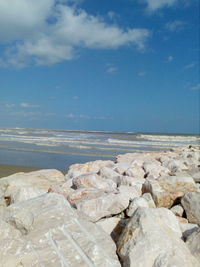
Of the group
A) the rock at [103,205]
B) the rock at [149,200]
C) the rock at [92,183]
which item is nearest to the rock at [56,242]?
the rock at [103,205]

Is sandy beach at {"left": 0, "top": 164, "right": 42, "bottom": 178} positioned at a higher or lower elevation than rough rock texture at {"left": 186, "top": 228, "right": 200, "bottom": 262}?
lower

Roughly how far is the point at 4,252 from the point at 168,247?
1.61m

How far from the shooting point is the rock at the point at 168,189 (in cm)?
496

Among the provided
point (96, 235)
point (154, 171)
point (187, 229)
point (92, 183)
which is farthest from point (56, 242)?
point (154, 171)

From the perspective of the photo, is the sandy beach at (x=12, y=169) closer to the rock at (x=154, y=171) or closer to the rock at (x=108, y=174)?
the rock at (x=108, y=174)

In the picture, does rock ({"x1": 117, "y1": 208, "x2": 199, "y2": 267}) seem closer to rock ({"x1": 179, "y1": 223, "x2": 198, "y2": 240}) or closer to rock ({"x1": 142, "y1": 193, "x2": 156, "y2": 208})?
rock ({"x1": 179, "y1": 223, "x2": 198, "y2": 240})

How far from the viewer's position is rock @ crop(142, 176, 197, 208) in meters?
4.96

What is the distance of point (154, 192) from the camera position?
5023 millimetres

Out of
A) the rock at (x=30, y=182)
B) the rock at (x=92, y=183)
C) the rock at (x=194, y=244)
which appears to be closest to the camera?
the rock at (x=194, y=244)

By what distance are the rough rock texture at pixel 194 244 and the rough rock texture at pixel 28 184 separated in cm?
266

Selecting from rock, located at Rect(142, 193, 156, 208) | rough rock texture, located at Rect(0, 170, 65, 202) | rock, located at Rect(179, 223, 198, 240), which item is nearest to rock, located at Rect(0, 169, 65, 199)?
rough rock texture, located at Rect(0, 170, 65, 202)

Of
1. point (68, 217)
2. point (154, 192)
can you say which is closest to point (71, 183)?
point (154, 192)

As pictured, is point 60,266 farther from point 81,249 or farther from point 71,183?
point 71,183

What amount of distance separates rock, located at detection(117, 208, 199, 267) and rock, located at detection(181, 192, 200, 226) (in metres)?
0.98
